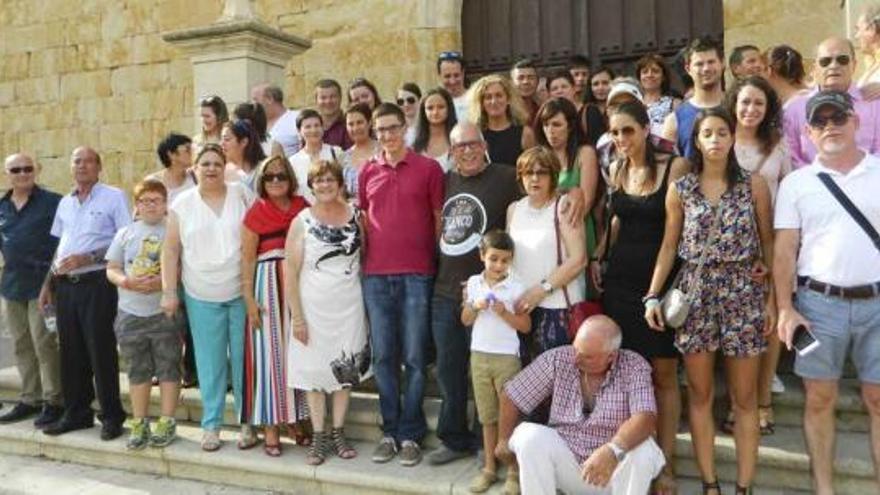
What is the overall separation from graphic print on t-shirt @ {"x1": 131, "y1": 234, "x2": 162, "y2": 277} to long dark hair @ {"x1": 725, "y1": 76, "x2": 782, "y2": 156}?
10.1 feet

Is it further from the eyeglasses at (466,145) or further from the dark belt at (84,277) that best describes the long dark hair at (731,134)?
the dark belt at (84,277)

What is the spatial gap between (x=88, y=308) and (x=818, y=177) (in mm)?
3908

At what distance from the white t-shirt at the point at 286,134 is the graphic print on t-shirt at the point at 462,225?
2004mm

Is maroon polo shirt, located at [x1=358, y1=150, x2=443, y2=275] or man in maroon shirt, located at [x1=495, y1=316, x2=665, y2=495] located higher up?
maroon polo shirt, located at [x1=358, y1=150, x2=443, y2=275]

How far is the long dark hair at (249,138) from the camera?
473 cm

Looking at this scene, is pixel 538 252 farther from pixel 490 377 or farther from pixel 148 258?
pixel 148 258

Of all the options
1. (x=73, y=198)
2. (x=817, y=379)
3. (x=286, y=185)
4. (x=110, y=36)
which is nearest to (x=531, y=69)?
(x=286, y=185)

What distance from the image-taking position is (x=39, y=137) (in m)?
→ 9.45

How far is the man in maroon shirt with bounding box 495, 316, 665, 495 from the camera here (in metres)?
3.06

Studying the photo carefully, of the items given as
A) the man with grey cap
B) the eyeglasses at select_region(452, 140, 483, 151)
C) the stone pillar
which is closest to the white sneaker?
the man with grey cap

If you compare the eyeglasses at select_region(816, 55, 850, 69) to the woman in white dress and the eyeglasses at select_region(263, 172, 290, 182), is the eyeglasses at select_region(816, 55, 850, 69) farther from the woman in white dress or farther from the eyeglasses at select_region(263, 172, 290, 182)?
the eyeglasses at select_region(263, 172, 290, 182)

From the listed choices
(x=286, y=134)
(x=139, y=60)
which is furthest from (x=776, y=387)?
(x=139, y=60)

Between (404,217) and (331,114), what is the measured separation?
171 cm

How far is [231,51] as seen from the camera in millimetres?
6027
